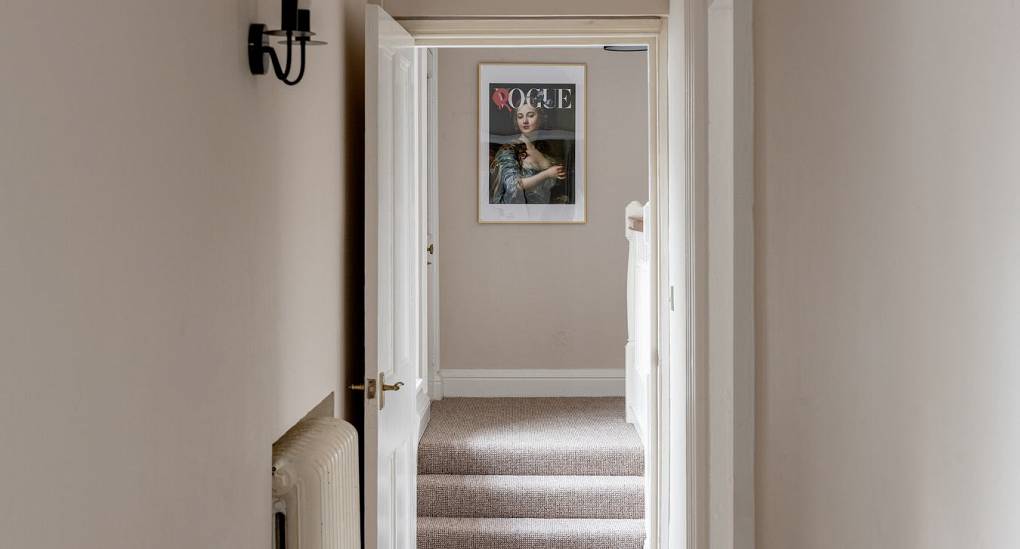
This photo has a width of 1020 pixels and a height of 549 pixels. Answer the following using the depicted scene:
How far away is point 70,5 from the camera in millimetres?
994

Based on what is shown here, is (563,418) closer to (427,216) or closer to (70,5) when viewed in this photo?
(427,216)

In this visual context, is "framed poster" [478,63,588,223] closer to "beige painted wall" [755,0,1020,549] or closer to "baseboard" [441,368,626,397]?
"baseboard" [441,368,626,397]

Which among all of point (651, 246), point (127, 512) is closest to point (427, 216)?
point (651, 246)

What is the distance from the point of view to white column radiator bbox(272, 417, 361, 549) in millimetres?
1879

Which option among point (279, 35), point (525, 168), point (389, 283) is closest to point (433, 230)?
point (525, 168)

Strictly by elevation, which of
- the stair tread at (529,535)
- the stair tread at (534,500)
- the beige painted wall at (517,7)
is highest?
the beige painted wall at (517,7)

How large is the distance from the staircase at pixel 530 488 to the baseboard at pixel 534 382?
1.02 meters

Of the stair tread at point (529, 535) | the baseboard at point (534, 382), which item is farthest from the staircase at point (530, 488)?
the baseboard at point (534, 382)

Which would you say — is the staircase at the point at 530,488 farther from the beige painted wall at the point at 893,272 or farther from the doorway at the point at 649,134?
the beige painted wall at the point at 893,272

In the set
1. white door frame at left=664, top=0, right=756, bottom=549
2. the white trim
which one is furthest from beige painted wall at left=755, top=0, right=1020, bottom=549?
the white trim

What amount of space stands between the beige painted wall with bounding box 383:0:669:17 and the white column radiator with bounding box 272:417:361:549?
1.52 m

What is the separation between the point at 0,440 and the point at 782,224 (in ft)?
4.55

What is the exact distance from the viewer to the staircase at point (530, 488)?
3.73m

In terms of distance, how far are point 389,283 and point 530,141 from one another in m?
2.88
